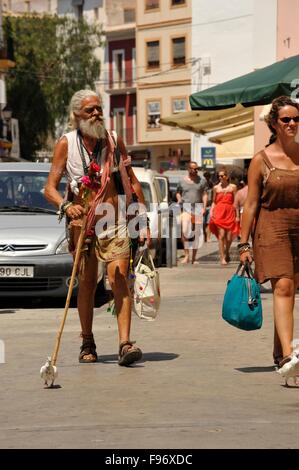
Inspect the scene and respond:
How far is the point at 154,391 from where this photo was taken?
801cm

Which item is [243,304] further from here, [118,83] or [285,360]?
[118,83]

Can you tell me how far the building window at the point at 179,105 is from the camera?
74625mm

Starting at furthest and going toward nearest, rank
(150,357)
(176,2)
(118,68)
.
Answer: (118,68) < (176,2) < (150,357)

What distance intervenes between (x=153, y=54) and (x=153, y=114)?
346 centimetres

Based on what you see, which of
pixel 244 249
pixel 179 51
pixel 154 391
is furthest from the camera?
pixel 179 51

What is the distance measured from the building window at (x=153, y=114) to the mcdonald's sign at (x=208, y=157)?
26.9 metres

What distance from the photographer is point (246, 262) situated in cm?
876

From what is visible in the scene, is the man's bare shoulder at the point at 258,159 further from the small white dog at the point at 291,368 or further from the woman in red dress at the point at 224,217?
the woman in red dress at the point at 224,217

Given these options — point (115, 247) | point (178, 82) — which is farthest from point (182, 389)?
point (178, 82)

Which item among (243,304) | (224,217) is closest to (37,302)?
(243,304)

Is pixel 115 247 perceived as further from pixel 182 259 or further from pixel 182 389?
pixel 182 259
